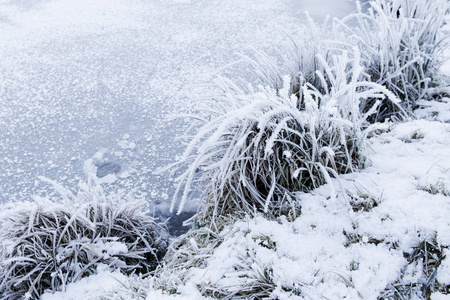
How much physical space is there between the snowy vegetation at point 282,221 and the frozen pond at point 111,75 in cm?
45

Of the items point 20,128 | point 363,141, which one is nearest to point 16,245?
point 20,128

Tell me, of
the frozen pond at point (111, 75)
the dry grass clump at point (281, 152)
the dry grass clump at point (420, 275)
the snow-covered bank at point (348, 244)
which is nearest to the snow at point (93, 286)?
the snow-covered bank at point (348, 244)

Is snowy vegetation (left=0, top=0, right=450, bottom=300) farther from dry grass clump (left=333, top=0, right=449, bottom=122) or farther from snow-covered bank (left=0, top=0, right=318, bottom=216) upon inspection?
snow-covered bank (left=0, top=0, right=318, bottom=216)

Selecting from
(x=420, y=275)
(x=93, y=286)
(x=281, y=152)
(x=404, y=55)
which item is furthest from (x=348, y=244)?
(x=404, y=55)

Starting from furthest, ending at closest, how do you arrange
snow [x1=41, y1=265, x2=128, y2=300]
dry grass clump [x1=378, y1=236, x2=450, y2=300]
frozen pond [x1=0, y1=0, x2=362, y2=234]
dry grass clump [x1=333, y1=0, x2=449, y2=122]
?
frozen pond [x1=0, y1=0, x2=362, y2=234] → dry grass clump [x1=333, y1=0, x2=449, y2=122] → snow [x1=41, y1=265, x2=128, y2=300] → dry grass clump [x1=378, y1=236, x2=450, y2=300]

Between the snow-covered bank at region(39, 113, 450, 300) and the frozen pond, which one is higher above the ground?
the frozen pond

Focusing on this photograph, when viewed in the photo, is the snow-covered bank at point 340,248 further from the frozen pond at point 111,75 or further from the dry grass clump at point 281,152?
the frozen pond at point 111,75

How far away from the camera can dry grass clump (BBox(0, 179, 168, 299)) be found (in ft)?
4.79

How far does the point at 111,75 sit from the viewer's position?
3.02 meters

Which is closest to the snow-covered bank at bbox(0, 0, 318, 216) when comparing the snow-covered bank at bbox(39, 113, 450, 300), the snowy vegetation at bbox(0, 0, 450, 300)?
the snowy vegetation at bbox(0, 0, 450, 300)

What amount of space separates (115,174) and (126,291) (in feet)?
3.17

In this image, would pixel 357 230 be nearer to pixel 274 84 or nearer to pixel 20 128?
pixel 274 84

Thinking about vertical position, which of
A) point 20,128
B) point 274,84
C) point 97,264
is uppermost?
point 274,84

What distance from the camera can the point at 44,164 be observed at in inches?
88.4
